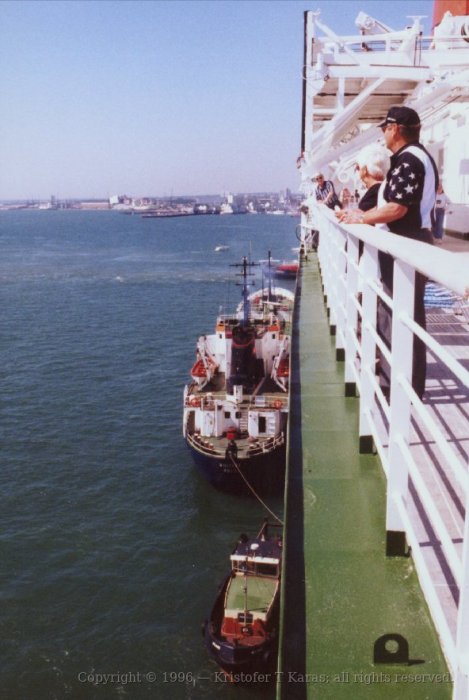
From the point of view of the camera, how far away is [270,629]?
15.1 metres

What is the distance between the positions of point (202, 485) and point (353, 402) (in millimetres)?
19446

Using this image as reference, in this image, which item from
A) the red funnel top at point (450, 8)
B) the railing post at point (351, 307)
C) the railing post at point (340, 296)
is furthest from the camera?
the red funnel top at point (450, 8)

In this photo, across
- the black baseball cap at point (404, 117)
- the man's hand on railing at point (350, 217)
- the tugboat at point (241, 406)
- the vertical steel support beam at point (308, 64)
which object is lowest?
the tugboat at point (241, 406)

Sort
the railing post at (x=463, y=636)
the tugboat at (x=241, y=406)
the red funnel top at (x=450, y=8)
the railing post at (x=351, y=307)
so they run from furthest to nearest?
the tugboat at (x=241, y=406), the red funnel top at (x=450, y=8), the railing post at (x=351, y=307), the railing post at (x=463, y=636)

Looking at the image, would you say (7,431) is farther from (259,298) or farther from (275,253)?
(275,253)

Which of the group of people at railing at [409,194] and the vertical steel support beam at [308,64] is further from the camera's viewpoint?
the vertical steel support beam at [308,64]

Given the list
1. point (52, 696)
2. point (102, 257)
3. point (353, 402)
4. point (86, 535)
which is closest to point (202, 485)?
point (86, 535)

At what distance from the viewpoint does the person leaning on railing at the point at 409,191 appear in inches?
139

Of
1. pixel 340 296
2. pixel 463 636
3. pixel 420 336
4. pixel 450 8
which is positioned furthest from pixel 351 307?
pixel 450 8

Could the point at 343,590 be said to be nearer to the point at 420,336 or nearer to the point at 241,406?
the point at 420,336

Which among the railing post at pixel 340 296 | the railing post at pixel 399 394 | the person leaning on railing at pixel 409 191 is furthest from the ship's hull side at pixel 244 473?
the railing post at pixel 399 394

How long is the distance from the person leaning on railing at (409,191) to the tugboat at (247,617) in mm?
11890

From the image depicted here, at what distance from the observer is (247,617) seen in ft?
49.2

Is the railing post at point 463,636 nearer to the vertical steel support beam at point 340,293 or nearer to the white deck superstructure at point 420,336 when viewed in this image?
the white deck superstructure at point 420,336
